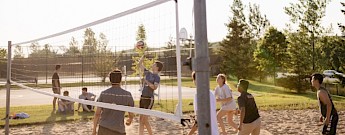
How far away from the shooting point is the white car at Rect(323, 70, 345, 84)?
22.9 metres

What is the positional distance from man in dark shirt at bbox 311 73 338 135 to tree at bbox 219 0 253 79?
2689 cm

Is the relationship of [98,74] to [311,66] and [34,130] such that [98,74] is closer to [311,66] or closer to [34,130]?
[34,130]

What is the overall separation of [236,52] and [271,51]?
3.27 metres

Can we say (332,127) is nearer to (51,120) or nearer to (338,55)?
(51,120)

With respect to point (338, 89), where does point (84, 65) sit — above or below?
above

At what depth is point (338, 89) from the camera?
75.7 ft

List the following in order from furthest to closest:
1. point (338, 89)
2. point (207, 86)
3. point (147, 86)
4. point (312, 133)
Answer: point (338, 89), point (312, 133), point (147, 86), point (207, 86)

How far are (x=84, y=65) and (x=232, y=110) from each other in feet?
10.4

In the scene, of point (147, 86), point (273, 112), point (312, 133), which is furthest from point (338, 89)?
point (147, 86)

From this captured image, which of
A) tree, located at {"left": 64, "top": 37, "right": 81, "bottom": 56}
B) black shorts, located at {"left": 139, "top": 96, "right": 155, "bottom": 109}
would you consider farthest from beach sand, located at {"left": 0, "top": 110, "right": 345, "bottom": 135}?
tree, located at {"left": 64, "top": 37, "right": 81, "bottom": 56}

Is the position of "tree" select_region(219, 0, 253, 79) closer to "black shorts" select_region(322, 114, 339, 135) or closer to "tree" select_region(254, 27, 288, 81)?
"tree" select_region(254, 27, 288, 81)

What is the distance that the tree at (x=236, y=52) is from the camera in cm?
3216

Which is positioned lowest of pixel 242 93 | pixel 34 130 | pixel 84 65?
pixel 34 130

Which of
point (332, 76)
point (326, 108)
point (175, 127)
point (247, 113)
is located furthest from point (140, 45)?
point (332, 76)
